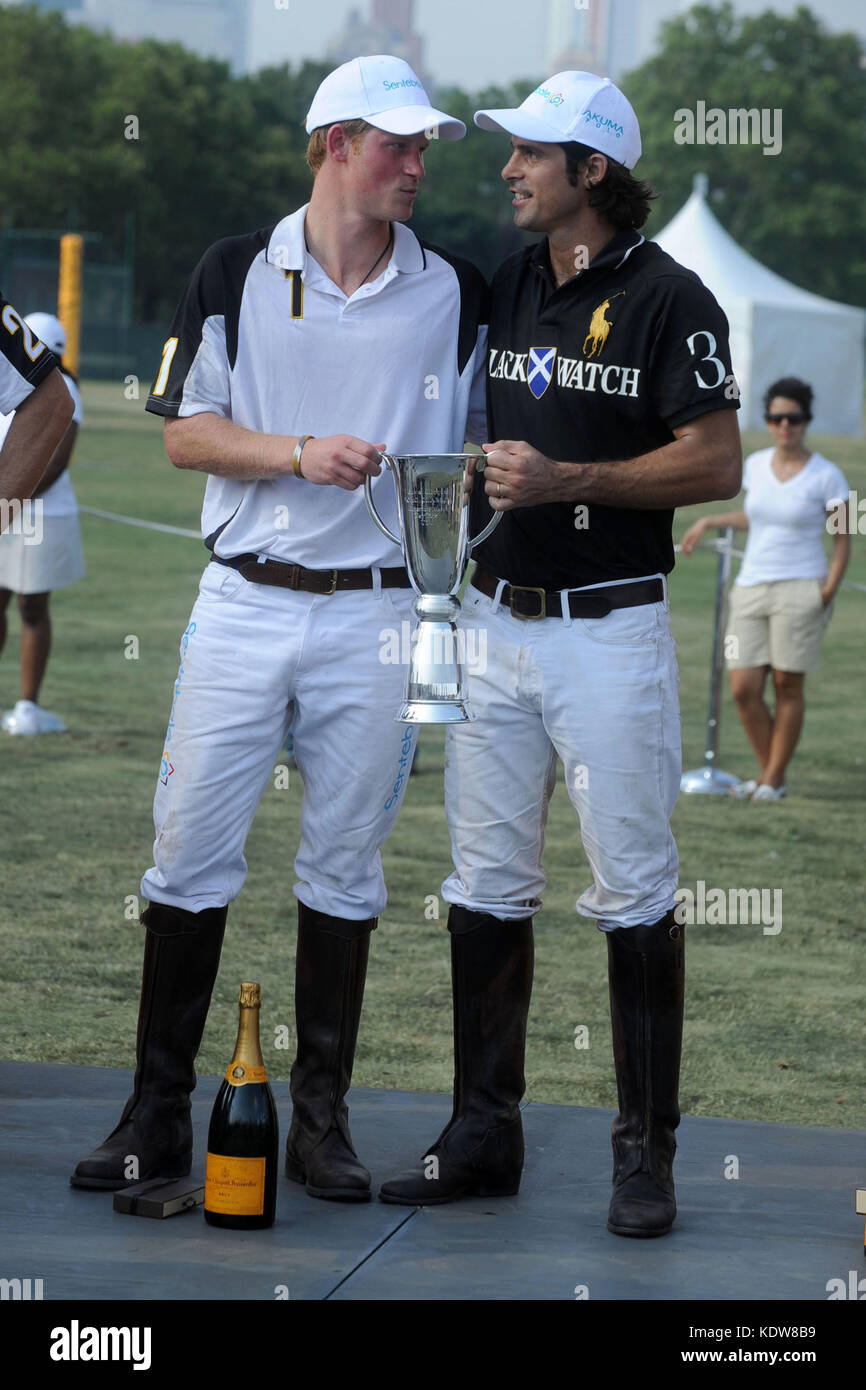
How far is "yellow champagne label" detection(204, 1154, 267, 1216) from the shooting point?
12.5 feet

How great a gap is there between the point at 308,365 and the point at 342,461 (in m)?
0.37

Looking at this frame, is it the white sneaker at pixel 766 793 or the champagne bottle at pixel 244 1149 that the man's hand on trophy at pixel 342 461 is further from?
the white sneaker at pixel 766 793

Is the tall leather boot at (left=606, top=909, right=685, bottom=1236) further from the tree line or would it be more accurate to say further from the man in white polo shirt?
the tree line

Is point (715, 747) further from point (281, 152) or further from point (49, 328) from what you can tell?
point (281, 152)

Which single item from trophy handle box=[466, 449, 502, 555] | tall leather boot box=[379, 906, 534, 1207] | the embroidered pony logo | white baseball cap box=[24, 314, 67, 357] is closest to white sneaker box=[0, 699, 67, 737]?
white baseball cap box=[24, 314, 67, 357]

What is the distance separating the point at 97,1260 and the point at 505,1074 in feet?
3.40

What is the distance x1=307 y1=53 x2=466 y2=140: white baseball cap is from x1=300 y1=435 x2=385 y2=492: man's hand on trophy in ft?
2.24

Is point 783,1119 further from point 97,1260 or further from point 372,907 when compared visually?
point 97,1260

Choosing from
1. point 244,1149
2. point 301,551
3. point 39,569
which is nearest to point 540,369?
point 301,551

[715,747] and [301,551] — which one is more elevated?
[301,551]


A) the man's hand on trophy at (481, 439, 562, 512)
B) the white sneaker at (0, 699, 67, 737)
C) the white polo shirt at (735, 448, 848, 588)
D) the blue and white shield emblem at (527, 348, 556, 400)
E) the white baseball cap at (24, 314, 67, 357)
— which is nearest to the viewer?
the man's hand on trophy at (481, 439, 562, 512)

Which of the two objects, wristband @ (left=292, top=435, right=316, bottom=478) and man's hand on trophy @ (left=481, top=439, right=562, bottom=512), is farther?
wristband @ (left=292, top=435, right=316, bottom=478)

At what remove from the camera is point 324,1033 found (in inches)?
164

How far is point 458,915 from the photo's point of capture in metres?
4.14
